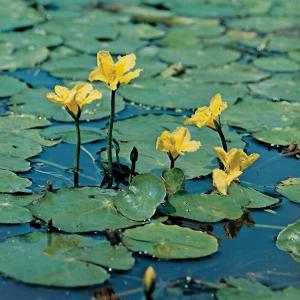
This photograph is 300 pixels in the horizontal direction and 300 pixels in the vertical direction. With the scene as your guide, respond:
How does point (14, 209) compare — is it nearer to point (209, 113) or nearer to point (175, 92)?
point (209, 113)

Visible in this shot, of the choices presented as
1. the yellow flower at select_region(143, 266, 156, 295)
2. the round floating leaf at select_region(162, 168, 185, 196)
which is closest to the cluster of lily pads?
the round floating leaf at select_region(162, 168, 185, 196)

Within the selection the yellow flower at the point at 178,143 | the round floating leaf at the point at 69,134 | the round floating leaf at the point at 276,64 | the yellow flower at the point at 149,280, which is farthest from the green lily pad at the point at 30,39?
the yellow flower at the point at 149,280

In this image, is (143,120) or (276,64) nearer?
(143,120)

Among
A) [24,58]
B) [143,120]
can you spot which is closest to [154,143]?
[143,120]

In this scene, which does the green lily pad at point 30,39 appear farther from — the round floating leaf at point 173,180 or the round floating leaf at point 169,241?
the round floating leaf at point 169,241

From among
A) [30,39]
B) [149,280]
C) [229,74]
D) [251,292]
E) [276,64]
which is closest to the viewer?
[149,280]

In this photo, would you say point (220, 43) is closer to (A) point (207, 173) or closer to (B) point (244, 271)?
(A) point (207, 173)

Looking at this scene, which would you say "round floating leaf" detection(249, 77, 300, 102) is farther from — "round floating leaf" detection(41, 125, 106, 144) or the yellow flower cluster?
the yellow flower cluster
